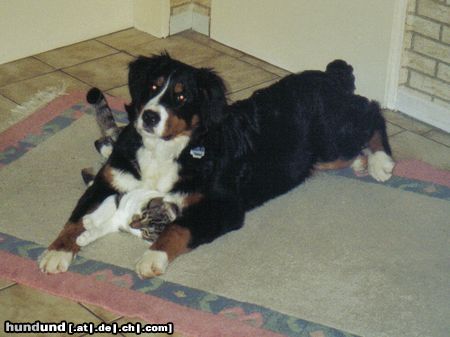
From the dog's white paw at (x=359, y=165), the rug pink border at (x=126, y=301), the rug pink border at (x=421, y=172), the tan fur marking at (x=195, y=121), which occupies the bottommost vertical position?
the rug pink border at (x=126, y=301)

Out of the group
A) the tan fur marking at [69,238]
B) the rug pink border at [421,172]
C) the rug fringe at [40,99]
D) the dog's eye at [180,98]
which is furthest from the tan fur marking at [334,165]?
the rug fringe at [40,99]

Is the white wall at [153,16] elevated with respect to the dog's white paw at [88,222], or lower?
elevated

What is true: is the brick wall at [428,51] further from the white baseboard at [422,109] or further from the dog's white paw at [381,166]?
the dog's white paw at [381,166]

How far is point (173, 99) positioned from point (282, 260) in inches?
25.7

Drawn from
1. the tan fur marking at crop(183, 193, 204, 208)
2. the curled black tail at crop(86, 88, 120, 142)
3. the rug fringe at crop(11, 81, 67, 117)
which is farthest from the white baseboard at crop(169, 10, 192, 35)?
the tan fur marking at crop(183, 193, 204, 208)

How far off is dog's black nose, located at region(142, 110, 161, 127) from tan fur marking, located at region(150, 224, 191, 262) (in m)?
0.35

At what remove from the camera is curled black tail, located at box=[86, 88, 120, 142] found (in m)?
3.21

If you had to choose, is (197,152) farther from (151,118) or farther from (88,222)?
(88,222)

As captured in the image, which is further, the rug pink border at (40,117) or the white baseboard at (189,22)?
the white baseboard at (189,22)

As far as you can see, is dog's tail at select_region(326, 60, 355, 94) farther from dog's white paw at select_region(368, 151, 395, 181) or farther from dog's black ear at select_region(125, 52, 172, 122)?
dog's black ear at select_region(125, 52, 172, 122)

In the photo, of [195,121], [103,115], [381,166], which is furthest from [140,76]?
[381,166]

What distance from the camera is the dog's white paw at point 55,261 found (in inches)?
104

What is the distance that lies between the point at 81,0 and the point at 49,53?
13.5 inches

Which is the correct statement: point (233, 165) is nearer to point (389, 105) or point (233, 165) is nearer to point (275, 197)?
point (275, 197)
